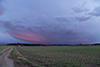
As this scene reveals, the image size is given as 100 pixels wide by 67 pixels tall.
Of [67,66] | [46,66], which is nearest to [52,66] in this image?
[46,66]

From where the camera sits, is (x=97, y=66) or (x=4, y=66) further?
(x=97, y=66)

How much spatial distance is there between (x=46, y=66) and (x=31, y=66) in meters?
1.72

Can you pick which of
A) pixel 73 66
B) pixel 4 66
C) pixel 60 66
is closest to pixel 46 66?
pixel 60 66

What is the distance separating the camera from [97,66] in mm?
10062

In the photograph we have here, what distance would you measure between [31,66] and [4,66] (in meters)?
2.83

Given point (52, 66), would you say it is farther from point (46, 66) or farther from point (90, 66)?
point (90, 66)

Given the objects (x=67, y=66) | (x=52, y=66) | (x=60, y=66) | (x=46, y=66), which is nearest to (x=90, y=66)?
(x=67, y=66)

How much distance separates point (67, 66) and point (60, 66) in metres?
0.80

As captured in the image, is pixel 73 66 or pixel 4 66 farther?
pixel 73 66

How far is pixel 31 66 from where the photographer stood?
383 inches

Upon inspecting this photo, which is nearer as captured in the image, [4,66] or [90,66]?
[4,66]

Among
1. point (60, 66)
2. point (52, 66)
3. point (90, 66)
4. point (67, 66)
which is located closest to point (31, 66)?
point (52, 66)

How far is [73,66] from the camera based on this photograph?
9898mm

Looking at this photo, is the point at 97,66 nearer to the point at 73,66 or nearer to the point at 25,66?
the point at 73,66
